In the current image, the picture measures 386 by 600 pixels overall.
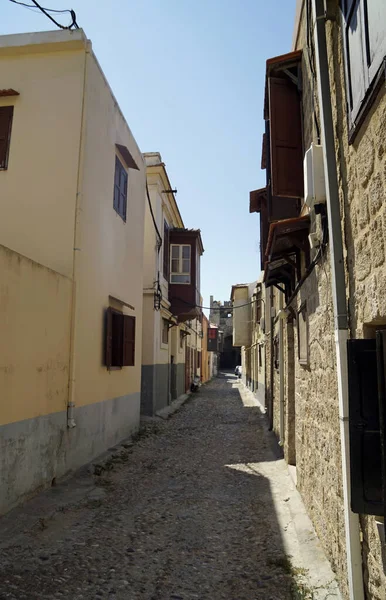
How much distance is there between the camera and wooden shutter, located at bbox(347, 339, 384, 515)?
8.68 ft

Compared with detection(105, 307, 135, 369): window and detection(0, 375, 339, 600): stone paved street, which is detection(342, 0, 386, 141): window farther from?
detection(105, 307, 135, 369): window

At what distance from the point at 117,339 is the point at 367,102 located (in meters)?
7.14

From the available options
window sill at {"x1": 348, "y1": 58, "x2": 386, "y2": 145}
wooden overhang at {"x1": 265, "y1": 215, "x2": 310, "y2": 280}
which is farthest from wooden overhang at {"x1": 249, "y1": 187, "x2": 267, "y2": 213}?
window sill at {"x1": 348, "y1": 58, "x2": 386, "y2": 145}

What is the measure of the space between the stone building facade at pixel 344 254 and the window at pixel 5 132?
440cm

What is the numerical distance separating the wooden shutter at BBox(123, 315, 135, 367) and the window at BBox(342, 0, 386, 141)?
22.5ft

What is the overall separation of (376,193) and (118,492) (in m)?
5.31

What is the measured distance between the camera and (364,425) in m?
2.70

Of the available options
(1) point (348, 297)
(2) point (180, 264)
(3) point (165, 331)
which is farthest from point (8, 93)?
(3) point (165, 331)

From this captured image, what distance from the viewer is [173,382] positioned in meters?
19.2

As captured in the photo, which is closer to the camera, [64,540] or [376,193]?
[376,193]

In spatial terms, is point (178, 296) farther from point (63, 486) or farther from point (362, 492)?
point (362, 492)

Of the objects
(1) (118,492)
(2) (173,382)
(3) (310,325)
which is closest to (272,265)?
(3) (310,325)

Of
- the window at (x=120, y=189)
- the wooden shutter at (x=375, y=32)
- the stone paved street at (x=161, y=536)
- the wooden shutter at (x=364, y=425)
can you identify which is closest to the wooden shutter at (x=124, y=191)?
the window at (x=120, y=189)

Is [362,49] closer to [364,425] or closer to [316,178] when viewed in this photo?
[316,178]
